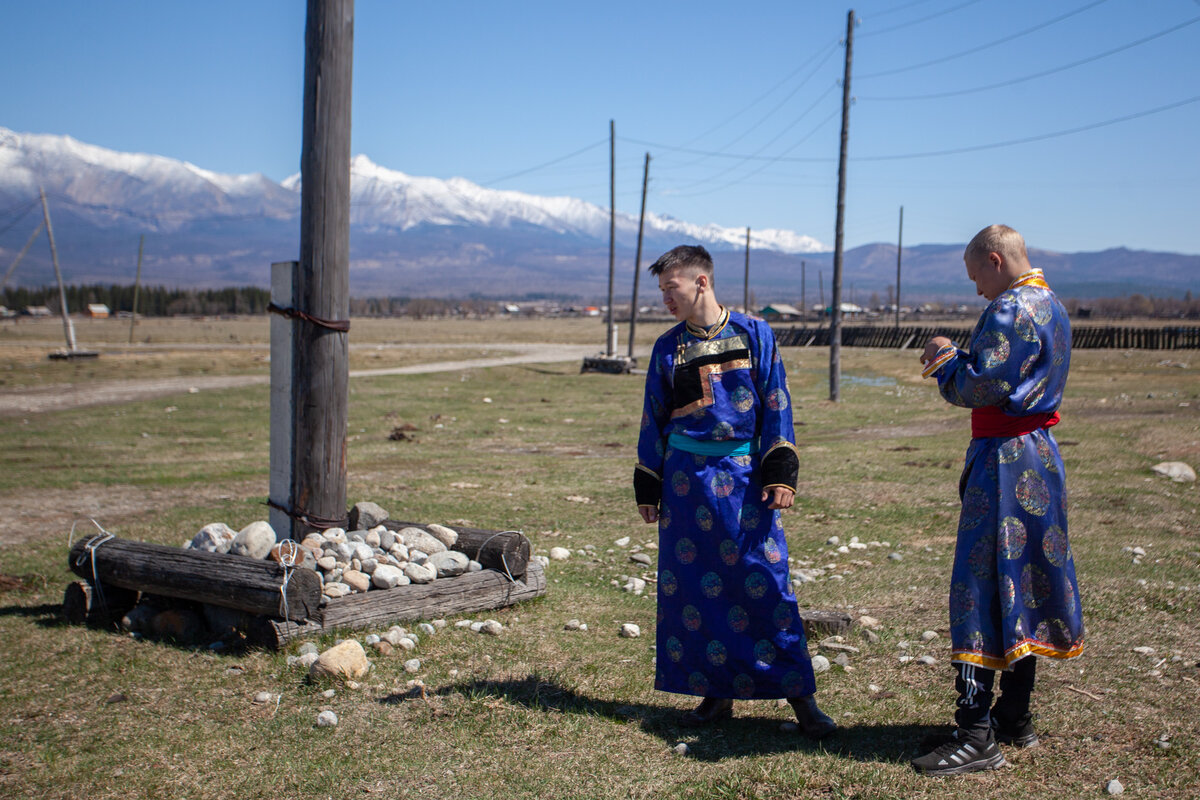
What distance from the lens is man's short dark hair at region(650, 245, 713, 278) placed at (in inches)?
162

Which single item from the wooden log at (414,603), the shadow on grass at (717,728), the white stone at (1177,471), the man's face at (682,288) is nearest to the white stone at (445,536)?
the wooden log at (414,603)

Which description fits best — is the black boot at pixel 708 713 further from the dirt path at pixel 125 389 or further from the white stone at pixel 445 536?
the dirt path at pixel 125 389

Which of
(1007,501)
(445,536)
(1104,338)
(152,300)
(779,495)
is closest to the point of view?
(1007,501)

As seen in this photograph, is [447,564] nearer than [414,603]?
No

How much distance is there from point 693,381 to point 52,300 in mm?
127833

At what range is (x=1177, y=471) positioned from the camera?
33.4 ft

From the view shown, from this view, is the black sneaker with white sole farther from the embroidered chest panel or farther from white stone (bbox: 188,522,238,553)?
white stone (bbox: 188,522,238,553)

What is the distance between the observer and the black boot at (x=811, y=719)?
13.3 ft

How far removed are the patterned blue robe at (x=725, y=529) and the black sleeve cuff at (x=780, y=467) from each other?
0.01 metres

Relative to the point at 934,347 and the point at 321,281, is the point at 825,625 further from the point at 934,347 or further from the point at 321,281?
the point at 321,281

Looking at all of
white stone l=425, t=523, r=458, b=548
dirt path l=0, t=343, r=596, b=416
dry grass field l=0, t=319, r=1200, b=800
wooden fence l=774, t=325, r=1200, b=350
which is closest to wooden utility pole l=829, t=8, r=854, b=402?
dry grass field l=0, t=319, r=1200, b=800

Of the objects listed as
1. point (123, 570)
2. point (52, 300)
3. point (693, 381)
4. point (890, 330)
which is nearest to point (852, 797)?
point (693, 381)

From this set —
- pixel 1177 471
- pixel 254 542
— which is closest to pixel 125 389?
pixel 254 542

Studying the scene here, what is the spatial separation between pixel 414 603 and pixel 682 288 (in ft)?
9.19
